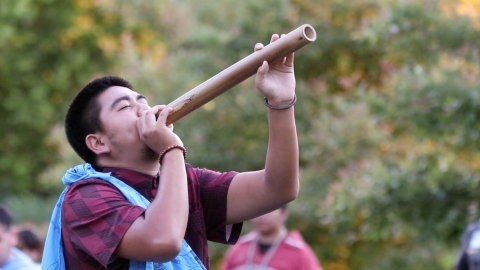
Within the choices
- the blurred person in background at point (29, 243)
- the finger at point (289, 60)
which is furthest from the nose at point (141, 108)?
the blurred person in background at point (29, 243)

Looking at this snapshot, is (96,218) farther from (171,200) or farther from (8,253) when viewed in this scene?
(8,253)

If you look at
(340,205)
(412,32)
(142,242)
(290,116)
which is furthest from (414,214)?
(142,242)

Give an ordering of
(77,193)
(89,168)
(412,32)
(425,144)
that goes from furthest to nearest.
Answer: (425,144)
(412,32)
(89,168)
(77,193)

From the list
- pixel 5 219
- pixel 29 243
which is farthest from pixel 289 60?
pixel 29 243

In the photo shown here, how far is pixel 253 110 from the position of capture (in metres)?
11.3

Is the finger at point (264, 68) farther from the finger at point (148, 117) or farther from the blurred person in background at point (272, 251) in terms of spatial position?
the blurred person in background at point (272, 251)

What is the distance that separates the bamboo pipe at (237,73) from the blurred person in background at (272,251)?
138 inches

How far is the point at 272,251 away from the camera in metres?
6.64

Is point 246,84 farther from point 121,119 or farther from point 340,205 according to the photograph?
point 121,119

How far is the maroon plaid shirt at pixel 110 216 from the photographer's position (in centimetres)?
287

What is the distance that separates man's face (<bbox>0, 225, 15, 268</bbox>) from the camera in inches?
215

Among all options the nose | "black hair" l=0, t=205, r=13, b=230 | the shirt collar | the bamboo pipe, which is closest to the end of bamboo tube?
the bamboo pipe

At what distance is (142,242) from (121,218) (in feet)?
0.41

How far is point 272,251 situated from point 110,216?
386 cm
